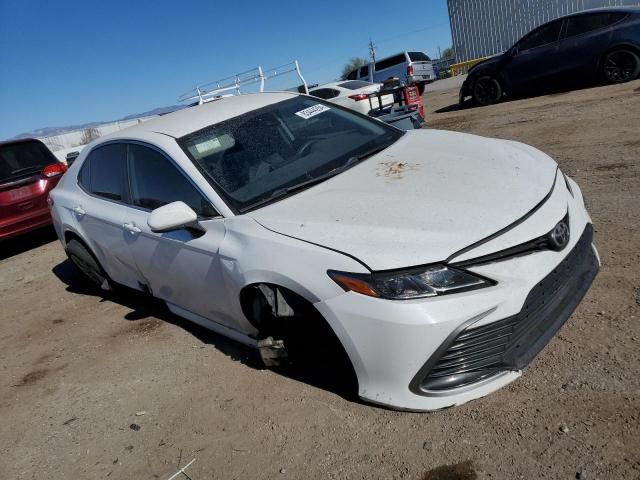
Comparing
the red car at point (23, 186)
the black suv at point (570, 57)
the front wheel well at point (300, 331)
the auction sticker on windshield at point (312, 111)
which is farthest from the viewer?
the black suv at point (570, 57)

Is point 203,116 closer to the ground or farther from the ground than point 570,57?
farther from the ground

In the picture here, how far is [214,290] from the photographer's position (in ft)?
9.54

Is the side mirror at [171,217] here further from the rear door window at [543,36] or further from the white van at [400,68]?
the white van at [400,68]

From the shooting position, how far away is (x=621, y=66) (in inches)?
383

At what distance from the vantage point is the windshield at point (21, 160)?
696 centimetres

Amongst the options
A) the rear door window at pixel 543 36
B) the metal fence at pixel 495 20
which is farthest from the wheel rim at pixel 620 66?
the metal fence at pixel 495 20

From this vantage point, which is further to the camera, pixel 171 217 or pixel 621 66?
pixel 621 66

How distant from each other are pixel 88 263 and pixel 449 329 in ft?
11.3

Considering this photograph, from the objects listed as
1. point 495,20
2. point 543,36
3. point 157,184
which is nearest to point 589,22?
point 543,36

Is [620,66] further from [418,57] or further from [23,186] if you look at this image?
[418,57]

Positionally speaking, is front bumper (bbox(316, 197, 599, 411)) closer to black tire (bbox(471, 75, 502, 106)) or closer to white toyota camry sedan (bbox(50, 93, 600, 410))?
white toyota camry sedan (bbox(50, 93, 600, 410))

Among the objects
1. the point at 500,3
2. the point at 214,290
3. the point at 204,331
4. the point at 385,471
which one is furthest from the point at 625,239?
the point at 500,3

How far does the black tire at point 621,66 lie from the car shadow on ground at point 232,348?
31.8 feet

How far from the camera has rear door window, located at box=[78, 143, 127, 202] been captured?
3666 millimetres
